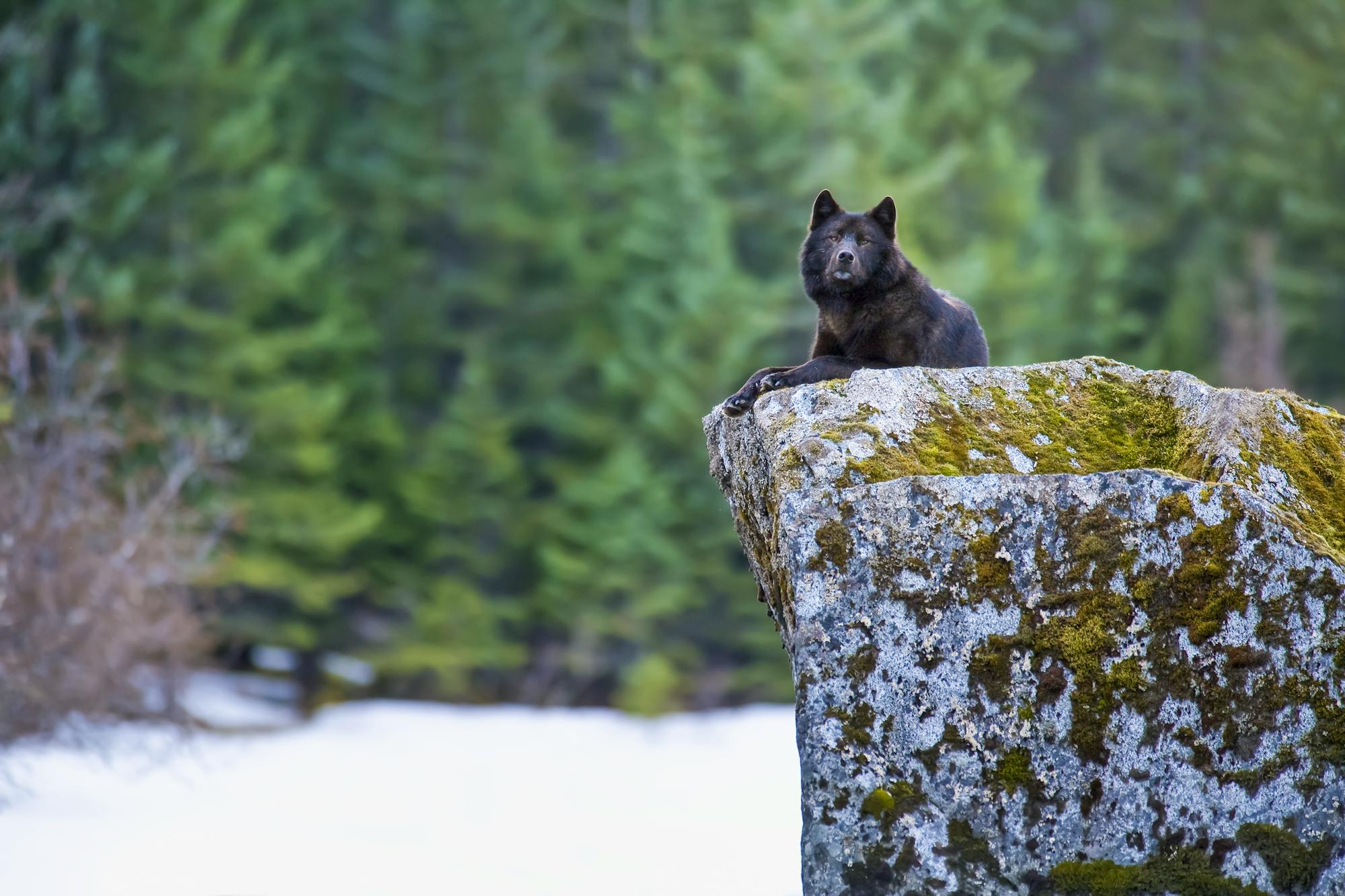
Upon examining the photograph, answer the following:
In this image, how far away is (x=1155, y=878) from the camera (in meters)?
4.40

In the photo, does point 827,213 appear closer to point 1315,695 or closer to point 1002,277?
point 1315,695

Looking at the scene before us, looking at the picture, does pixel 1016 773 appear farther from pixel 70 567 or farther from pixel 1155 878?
pixel 70 567

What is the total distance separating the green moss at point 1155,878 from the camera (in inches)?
173

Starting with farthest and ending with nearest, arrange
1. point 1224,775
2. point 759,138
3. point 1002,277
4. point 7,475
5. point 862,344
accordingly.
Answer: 1. point 759,138
2. point 1002,277
3. point 7,475
4. point 862,344
5. point 1224,775

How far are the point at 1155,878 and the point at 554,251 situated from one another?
1873 centimetres

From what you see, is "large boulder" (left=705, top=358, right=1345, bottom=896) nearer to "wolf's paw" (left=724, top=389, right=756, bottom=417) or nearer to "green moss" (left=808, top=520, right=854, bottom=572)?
"green moss" (left=808, top=520, right=854, bottom=572)

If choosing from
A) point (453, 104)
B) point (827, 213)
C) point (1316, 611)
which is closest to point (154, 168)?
point (453, 104)

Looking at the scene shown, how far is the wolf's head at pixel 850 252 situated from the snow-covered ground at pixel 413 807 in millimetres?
2614

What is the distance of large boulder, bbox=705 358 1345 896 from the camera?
4410mm

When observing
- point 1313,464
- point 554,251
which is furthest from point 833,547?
point 554,251

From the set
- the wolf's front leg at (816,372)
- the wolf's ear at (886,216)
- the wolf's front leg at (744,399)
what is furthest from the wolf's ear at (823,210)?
the wolf's front leg at (744,399)

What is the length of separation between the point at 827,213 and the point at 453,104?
59.3 feet

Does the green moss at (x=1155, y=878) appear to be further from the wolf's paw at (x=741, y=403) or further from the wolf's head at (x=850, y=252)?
the wolf's head at (x=850, y=252)

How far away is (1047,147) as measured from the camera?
28094mm
